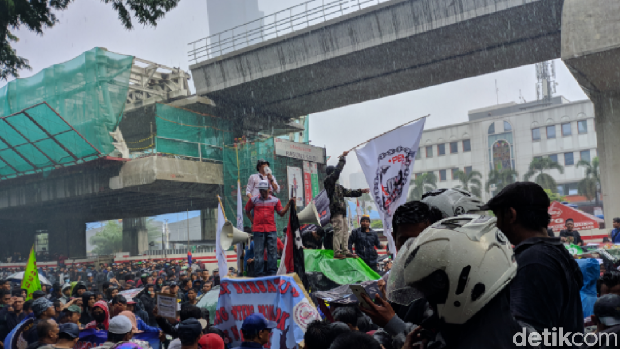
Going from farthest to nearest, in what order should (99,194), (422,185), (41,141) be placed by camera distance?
(422,185)
(99,194)
(41,141)

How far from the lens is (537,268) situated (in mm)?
2201

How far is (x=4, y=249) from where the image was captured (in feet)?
147

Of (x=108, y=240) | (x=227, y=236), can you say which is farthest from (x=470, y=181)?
(x=108, y=240)

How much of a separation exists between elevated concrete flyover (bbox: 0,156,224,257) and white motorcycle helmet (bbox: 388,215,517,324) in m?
25.6

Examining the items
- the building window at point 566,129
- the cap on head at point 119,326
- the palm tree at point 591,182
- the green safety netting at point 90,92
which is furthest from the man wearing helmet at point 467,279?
the building window at point 566,129

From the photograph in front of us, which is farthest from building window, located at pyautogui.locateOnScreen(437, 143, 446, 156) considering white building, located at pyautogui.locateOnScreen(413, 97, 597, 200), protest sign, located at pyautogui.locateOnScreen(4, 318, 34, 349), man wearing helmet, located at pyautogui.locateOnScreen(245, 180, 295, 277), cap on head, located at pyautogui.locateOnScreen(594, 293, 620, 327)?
cap on head, located at pyautogui.locateOnScreen(594, 293, 620, 327)

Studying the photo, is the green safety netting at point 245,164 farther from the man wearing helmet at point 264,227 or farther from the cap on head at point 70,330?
the cap on head at point 70,330

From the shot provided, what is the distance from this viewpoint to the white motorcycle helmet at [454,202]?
10.1 feet

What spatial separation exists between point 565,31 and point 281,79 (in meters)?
14.6

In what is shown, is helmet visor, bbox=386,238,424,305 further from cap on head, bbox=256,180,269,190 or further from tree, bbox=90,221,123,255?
tree, bbox=90,221,123,255

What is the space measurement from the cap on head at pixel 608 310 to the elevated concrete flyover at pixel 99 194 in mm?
24532

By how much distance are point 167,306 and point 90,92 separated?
23.0 meters

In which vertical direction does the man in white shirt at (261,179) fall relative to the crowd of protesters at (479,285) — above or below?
above

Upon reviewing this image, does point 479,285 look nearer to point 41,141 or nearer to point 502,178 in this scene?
point 41,141
